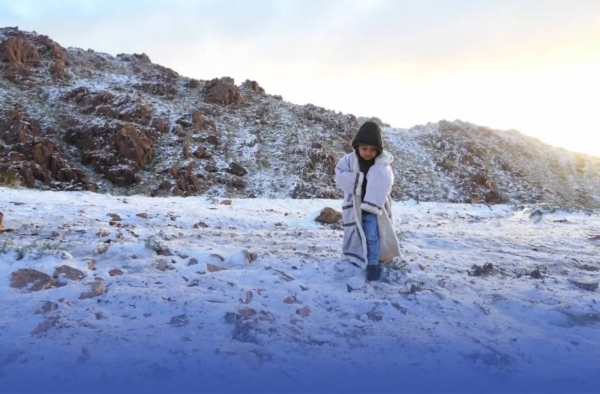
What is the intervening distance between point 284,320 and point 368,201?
1869 mm

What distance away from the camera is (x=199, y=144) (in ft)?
102

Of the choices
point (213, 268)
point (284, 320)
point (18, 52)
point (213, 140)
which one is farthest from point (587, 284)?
point (18, 52)

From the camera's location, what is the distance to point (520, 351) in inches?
125

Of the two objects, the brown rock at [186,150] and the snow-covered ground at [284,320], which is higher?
the brown rock at [186,150]

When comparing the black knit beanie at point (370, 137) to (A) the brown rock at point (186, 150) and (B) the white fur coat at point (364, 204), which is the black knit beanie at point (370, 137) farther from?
(A) the brown rock at point (186, 150)

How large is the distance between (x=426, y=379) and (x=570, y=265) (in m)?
4.23

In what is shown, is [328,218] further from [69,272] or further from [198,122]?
[198,122]

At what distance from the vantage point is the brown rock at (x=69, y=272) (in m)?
4.06

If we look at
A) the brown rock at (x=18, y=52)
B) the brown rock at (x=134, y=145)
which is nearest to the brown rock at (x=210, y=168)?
the brown rock at (x=134, y=145)

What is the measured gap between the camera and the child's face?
15.9 ft

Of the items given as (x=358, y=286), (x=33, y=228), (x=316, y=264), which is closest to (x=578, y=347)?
(x=358, y=286)

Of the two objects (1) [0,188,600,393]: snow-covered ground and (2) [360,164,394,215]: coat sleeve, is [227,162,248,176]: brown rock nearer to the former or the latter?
(1) [0,188,600,393]: snow-covered ground

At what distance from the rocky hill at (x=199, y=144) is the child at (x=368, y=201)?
67.3 feet

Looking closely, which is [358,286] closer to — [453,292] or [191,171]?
[453,292]
